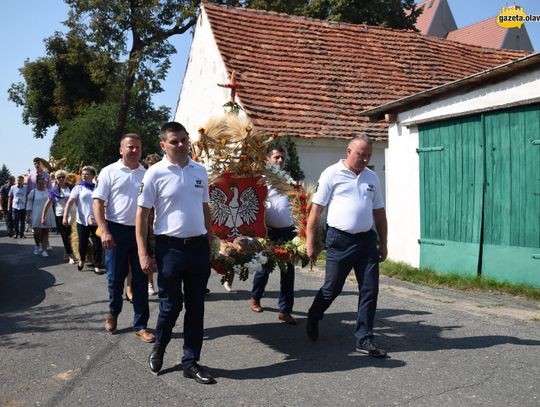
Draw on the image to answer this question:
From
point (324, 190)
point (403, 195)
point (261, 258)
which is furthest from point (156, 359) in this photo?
point (403, 195)

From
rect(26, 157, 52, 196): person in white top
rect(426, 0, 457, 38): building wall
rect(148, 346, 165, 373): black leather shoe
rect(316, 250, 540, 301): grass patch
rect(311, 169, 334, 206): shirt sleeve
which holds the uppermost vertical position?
rect(426, 0, 457, 38): building wall

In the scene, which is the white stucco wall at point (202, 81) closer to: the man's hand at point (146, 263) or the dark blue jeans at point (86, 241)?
the dark blue jeans at point (86, 241)

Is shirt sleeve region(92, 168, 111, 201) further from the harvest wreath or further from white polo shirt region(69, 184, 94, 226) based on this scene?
white polo shirt region(69, 184, 94, 226)

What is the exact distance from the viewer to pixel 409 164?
10.1 meters

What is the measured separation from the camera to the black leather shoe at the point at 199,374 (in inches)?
171

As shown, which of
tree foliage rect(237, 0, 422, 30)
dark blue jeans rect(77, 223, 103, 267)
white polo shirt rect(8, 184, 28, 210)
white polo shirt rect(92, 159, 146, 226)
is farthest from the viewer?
tree foliage rect(237, 0, 422, 30)

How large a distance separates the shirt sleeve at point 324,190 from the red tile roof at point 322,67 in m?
7.57

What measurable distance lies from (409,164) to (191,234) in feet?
21.5

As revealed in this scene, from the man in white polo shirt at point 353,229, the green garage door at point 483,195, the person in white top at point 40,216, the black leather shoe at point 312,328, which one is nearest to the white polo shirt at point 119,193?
the man in white polo shirt at point 353,229

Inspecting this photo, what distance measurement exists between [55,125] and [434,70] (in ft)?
87.7

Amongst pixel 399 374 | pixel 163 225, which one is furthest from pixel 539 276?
pixel 163 225

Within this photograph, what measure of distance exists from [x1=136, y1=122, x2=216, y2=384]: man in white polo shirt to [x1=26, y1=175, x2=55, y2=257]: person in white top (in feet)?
27.0

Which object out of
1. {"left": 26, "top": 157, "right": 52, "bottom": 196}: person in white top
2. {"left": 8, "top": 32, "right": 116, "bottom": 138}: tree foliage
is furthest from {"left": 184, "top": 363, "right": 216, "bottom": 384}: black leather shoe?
{"left": 8, "top": 32, "right": 116, "bottom": 138}: tree foliage

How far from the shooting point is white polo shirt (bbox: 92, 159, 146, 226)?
5.76m
